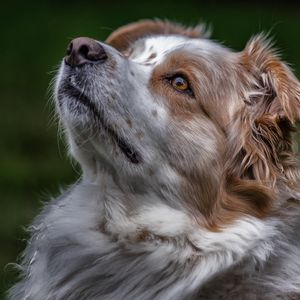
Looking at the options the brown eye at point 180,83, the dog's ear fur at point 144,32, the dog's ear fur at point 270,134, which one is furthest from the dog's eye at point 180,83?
the dog's ear fur at point 144,32

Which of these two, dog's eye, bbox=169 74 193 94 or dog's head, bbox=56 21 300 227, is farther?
dog's eye, bbox=169 74 193 94

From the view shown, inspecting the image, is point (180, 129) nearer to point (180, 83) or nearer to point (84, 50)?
point (180, 83)

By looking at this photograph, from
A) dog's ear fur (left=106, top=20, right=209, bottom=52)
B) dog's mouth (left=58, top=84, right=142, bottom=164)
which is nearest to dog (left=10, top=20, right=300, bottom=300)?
dog's mouth (left=58, top=84, right=142, bottom=164)

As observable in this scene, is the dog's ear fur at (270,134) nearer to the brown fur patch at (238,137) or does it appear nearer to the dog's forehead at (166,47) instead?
the brown fur patch at (238,137)

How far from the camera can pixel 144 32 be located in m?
6.92

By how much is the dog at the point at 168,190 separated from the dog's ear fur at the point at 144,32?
0.97m

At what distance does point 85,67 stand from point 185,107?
61 cm

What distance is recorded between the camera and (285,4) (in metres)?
19.7

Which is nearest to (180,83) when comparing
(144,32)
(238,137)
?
(238,137)

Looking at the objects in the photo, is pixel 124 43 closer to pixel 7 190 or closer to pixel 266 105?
pixel 266 105

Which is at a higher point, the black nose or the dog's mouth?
the black nose

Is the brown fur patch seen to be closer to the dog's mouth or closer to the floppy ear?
the floppy ear

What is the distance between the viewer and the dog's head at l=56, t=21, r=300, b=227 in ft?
18.6

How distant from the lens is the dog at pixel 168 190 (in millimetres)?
5559
